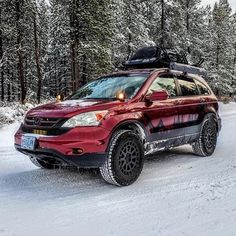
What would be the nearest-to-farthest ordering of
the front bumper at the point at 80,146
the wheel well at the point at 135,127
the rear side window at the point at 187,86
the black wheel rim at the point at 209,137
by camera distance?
the front bumper at the point at 80,146 → the wheel well at the point at 135,127 → the rear side window at the point at 187,86 → the black wheel rim at the point at 209,137

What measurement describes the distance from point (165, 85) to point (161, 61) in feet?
4.12

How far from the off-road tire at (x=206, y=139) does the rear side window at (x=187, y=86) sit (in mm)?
643

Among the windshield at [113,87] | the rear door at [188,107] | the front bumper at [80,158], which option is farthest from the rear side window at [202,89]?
the front bumper at [80,158]

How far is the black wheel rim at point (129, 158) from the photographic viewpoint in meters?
5.84

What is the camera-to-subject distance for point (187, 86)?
781cm

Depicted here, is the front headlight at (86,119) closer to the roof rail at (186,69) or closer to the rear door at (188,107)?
the rear door at (188,107)

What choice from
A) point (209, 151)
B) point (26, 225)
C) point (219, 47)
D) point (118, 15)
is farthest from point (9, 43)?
point (26, 225)

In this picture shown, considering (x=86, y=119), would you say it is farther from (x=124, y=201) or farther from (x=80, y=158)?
(x=124, y=201)

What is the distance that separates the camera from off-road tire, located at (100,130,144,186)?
5.71 m

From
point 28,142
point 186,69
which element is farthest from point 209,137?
point 28,142

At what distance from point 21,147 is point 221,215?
10.5ft

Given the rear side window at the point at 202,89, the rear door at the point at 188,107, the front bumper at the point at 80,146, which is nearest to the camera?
the front bumper at the point at 80,146

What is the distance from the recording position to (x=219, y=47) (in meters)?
51.2

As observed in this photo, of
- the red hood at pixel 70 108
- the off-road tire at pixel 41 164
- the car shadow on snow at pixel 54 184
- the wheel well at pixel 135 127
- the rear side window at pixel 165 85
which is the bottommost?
the car shadow on snow at pixel 54 184
